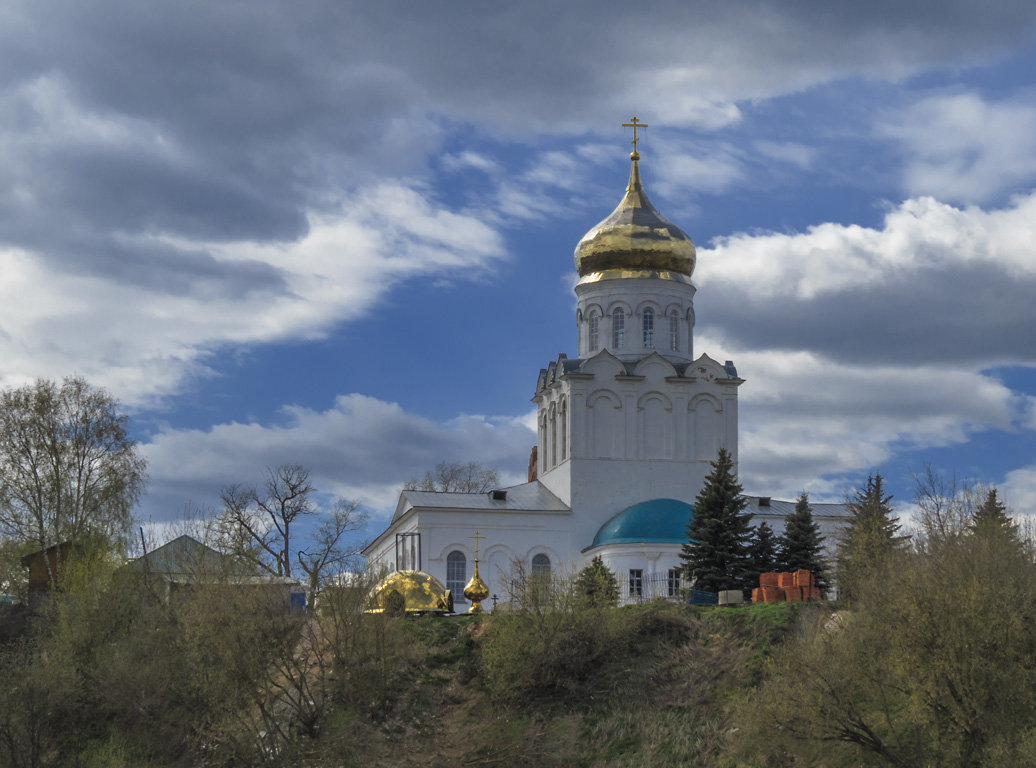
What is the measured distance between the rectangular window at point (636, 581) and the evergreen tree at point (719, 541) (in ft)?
13.0

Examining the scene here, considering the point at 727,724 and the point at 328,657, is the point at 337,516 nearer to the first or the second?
the point at 328,657

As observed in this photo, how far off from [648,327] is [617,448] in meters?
4.61

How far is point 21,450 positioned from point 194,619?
12.2 meters

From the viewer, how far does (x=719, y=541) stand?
35.7m

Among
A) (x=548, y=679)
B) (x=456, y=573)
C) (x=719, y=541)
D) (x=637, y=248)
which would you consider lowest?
(x=548, y=679)

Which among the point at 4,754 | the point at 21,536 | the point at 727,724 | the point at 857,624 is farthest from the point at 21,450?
the point at 857,624

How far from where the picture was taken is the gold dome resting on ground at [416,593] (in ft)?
112

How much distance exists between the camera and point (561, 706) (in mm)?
29484

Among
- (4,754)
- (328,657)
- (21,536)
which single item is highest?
(21,536)

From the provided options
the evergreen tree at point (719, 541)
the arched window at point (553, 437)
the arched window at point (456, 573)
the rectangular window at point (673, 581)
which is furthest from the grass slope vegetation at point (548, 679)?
the arched window at point (553, 437)

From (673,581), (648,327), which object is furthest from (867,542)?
(648,327)

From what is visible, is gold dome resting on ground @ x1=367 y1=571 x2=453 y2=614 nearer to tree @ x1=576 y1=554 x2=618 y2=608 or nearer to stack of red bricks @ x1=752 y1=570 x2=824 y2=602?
tree @ x1=576 y1=554 x2=618 y2=608

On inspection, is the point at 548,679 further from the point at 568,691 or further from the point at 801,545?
the point at 801,545

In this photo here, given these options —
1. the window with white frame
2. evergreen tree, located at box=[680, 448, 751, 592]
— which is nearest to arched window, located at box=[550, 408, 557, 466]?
the window with white frame
